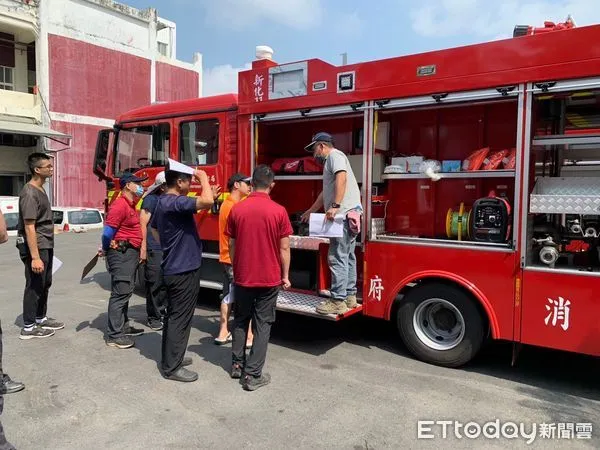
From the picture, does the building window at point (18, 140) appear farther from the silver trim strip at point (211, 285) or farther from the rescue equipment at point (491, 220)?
the rescue equipment at point (491, 220)

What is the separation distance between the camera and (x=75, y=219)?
18469mm

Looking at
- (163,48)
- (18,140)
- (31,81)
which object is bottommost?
(18,140)

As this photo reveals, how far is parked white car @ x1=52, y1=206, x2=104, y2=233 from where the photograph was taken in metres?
18.3

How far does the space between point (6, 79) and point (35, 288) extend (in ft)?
69.4

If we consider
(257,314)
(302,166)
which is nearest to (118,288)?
(257,314)

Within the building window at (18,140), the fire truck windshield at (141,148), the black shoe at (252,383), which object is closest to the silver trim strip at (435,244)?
the black shoe at (252,383)

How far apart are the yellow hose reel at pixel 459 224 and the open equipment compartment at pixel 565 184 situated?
24.8 inches

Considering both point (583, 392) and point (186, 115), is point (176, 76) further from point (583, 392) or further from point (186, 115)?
point (583, 392)

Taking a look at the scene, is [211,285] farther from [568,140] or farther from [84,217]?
[84,217]

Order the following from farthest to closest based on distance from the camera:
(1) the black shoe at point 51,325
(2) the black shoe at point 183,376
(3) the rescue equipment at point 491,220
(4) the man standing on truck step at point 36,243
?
(1) the black shoe at point 51,325, (4) the man standing on truck step at point 36,243, (3) the rescue equipment at point 491,220, (2) the black shoe at point 183,376

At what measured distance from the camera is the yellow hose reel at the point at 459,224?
184 inches

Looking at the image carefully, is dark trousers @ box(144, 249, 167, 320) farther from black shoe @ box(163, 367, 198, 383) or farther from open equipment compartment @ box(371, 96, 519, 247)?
open equipment compartment @ box(371, 96, 519, 247)

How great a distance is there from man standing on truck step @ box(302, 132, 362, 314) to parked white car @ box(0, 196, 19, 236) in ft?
47.5
